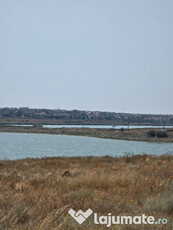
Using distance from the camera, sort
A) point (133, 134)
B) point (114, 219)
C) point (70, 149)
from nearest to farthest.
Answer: point (114, 219)
point (70, 149)
point (133, 134)

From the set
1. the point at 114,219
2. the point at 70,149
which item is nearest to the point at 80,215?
the point at 114,219

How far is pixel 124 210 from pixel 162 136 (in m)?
77.4

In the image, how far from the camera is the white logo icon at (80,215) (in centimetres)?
574

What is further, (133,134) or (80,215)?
(133,134)

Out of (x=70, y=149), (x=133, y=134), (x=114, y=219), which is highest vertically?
(x=114, y=219)

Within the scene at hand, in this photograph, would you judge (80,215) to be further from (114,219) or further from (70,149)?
(70,149)

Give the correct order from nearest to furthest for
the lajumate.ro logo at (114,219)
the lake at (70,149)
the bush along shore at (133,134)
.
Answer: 1. the lajumate.ro logo at (114,219)
2. the lake at (70,149)
3. the bush along shore at (133,134)

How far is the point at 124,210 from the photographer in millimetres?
6566

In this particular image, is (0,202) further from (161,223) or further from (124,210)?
(161,223)

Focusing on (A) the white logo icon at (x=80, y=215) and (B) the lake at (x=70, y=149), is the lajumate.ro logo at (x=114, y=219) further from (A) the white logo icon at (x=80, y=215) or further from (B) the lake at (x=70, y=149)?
(B) the lake at (x=70, y=149)

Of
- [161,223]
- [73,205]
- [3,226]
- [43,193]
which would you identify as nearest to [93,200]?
[73,205]

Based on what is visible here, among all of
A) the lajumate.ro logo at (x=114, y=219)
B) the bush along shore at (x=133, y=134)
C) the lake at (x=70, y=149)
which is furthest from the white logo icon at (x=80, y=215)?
the bush along shore at (x=133, y=134)

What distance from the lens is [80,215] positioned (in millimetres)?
5953

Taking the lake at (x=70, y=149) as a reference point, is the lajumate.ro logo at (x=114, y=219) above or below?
above
